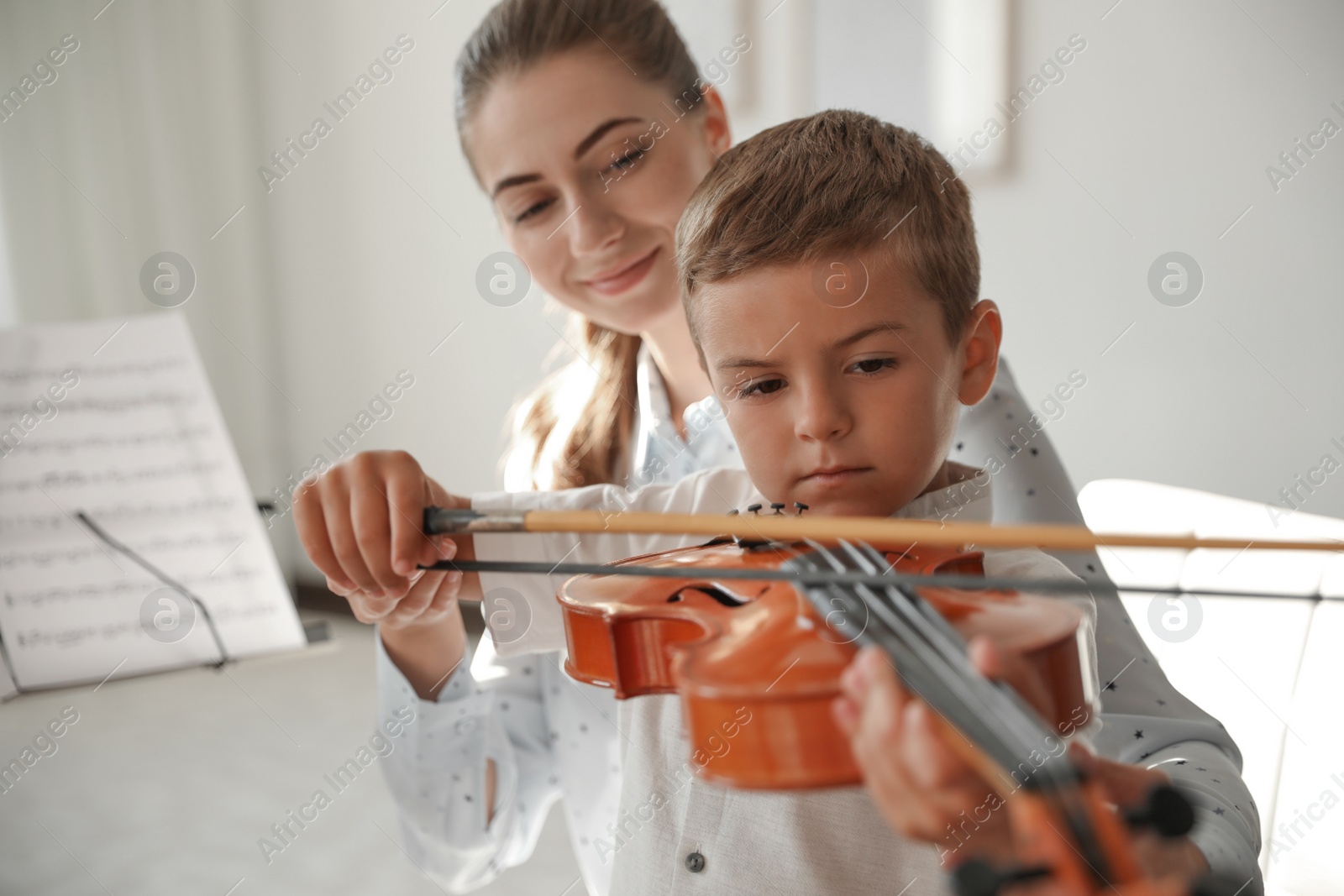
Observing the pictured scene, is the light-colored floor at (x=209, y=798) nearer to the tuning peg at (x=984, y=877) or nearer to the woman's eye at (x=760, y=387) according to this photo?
the woman's eye at (x=760, y=387)


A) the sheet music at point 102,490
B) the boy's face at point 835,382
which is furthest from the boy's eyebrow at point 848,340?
the sheet music at point 102,490

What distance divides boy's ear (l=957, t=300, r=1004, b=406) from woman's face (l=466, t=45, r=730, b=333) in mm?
325

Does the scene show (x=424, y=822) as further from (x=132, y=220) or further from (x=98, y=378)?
(x=132, y=220)

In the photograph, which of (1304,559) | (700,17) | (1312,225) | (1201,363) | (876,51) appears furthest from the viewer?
(700,17)

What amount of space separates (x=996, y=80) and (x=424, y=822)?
1.33 meters

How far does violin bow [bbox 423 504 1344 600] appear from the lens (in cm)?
38

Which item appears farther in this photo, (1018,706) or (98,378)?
(98,378)

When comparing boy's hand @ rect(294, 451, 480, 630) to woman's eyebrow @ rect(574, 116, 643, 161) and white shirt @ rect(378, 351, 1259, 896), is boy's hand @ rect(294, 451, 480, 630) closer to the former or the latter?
white shirt @ rect(378, 351, 1259, 896)

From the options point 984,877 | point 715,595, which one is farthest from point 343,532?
point 984,877

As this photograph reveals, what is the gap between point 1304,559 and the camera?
762 mm

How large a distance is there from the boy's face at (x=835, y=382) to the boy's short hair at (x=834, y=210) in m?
0.01

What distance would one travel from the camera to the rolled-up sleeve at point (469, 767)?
0.81 meters

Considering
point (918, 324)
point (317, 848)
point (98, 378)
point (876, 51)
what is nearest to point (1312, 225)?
point (876, 51)

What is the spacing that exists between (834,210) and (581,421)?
0.52 metres
